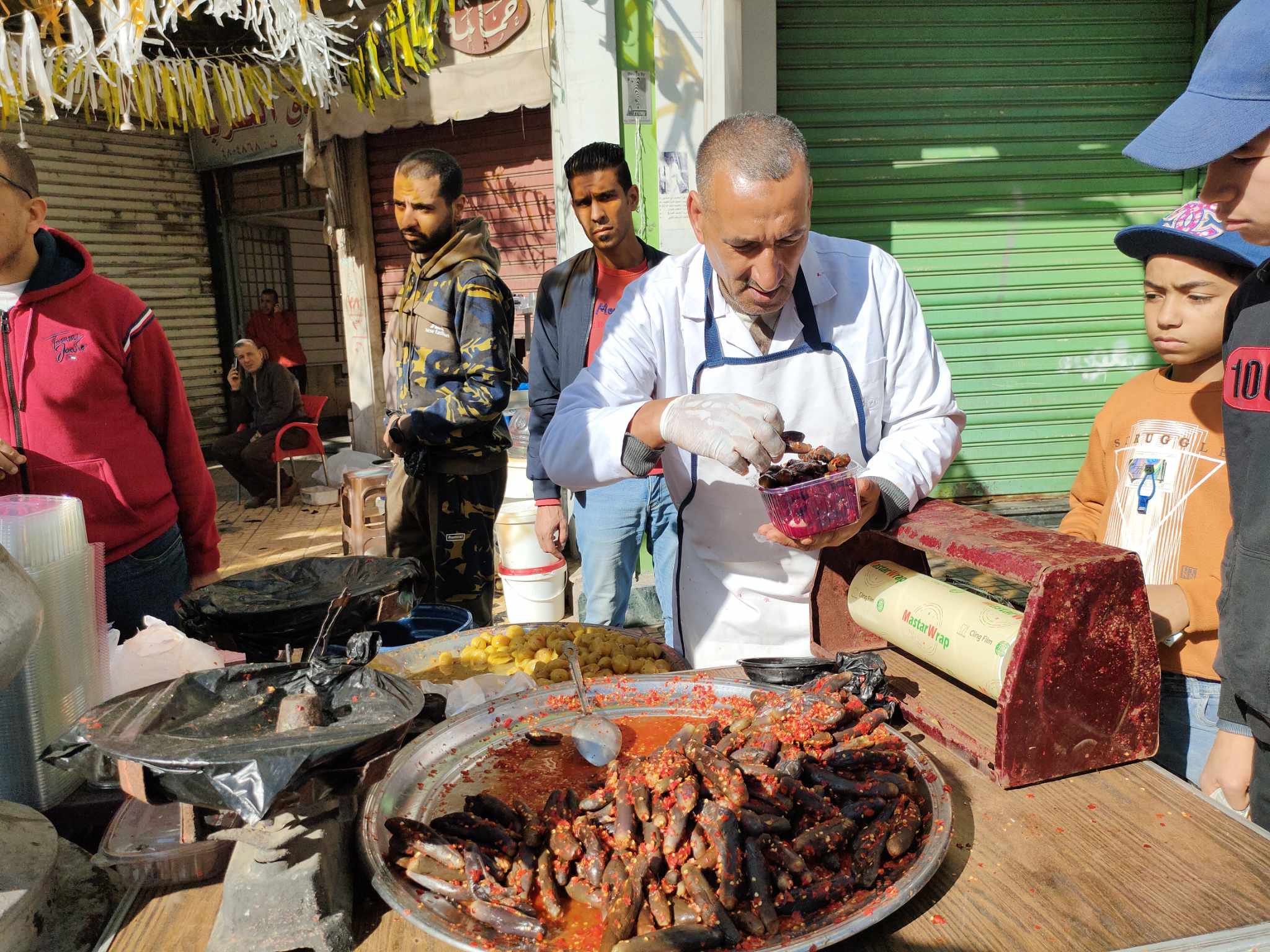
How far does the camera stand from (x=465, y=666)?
7.98 feet

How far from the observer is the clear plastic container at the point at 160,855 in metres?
1.37

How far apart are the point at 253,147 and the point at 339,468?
5116mm

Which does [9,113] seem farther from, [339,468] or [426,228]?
[426,228]

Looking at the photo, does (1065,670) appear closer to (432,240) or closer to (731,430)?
(731,430)

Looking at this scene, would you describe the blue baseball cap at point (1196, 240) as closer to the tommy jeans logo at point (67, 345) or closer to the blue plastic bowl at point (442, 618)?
the blue plastic bowl at point (442, 618)

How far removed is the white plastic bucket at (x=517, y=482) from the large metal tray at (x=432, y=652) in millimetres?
3507

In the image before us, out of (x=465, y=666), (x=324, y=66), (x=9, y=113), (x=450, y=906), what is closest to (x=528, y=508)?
(x=465, y=666)

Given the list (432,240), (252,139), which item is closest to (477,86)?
(432,240)

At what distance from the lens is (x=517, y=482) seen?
20.7 ft

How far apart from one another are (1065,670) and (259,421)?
9783 mm

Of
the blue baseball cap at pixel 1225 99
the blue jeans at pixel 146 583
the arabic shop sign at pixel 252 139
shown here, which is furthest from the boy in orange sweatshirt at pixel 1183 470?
the arabic shop sign at pixel 252 139

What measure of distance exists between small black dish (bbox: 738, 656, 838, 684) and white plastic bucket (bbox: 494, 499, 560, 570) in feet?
11.0

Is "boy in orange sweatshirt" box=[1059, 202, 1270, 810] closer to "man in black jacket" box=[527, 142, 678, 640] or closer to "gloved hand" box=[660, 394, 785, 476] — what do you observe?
"gloved hand" box=[660, 394, 785, 476]

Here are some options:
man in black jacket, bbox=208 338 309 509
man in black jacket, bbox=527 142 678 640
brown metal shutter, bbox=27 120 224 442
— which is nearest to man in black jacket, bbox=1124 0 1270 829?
man in black jacket, bbox=527 142 678 640
